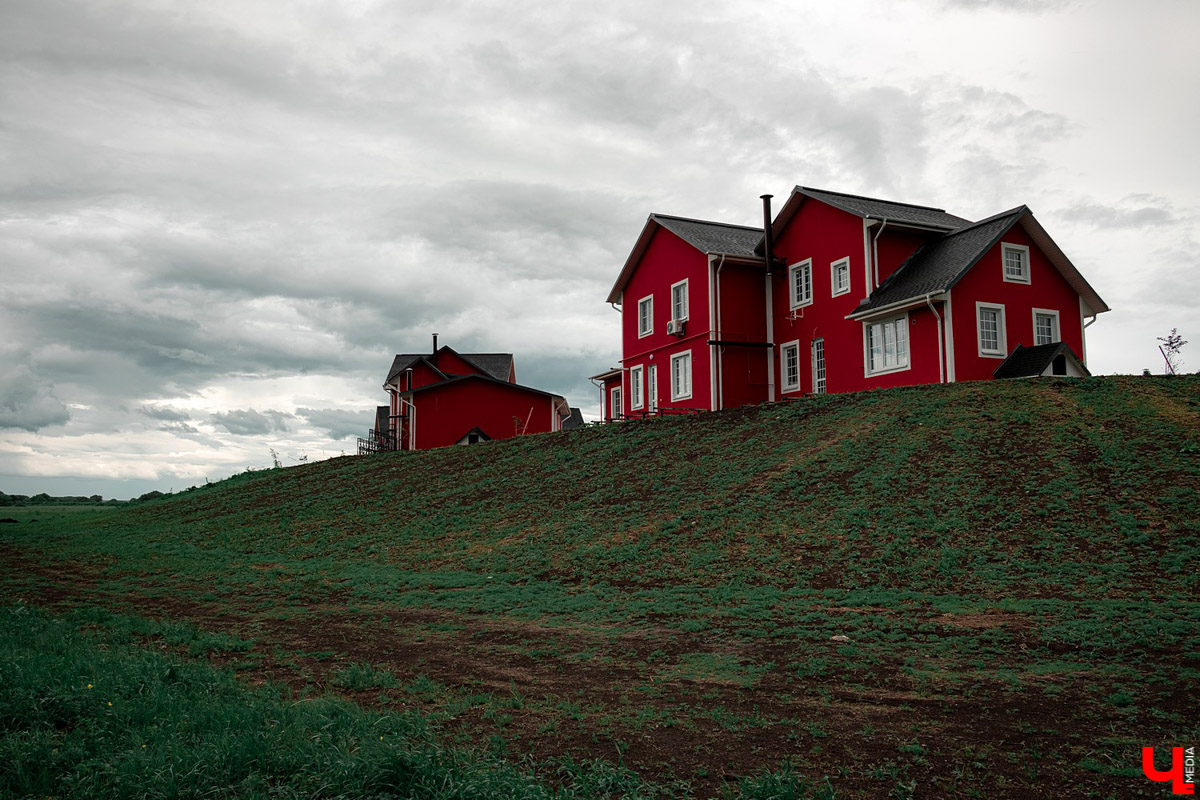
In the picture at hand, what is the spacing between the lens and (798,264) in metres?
29.1

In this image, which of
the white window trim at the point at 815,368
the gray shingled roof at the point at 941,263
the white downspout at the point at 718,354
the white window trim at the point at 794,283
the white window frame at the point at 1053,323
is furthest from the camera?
the white downspout at the point at 718,354

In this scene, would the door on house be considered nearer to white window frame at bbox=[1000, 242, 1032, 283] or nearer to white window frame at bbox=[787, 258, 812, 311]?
white window frame at bbox=[787, 258, 812, 311]

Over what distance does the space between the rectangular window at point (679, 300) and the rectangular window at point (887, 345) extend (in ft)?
23.3

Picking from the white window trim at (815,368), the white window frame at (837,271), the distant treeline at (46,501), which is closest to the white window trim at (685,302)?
the white window trim at (815,368)

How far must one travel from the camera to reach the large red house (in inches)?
959

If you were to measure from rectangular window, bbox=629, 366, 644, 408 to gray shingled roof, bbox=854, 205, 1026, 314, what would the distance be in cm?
1035

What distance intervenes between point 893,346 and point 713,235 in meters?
9.32

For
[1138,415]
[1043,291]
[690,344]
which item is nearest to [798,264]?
[690,344]

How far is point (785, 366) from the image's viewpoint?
29.6m

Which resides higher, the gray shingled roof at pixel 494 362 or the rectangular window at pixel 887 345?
the gray shingled roof at pixel 494 362

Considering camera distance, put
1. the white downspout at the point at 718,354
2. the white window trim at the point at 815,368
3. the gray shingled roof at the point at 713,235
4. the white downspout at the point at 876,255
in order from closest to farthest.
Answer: the white downspout at the point at 876,255 → the white window trim at the point at 815,368 → the white downspout at the point at 718,354 → the gray shingled roof at the point at 713,235

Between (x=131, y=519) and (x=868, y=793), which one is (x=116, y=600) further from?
(x=131, y=519)

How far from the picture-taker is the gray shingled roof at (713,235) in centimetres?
3016

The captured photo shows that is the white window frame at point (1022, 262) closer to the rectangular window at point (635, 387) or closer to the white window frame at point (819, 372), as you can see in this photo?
the white window frame at point (819, 372)
